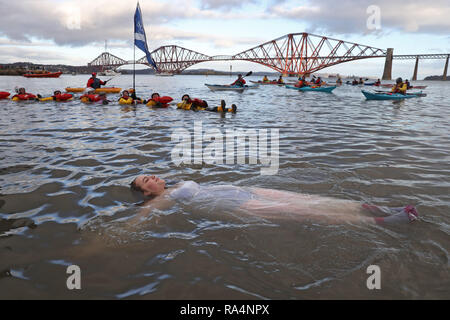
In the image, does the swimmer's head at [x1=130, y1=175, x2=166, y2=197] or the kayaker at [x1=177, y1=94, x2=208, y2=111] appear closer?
the swimmer's head at [x1=130, y1=175, x2=166, y2=197]

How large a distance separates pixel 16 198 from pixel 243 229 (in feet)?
12.0

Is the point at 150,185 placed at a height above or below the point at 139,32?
below

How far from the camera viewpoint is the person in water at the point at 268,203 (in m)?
3.61

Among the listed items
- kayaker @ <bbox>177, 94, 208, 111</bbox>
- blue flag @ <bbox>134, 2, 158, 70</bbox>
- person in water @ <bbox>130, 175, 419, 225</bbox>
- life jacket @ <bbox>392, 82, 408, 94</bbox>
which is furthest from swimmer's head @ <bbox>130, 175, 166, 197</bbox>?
life jacket @ <bbox>392, 82, 408, 94</bbox>

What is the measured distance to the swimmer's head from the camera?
4465 mm

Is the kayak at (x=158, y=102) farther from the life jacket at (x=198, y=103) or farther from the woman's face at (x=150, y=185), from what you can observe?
the woman's face at (x=150, y=185)

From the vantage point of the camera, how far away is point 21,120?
36.6 feet

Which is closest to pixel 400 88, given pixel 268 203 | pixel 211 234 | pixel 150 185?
pixel 268 203

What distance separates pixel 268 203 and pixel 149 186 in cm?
194

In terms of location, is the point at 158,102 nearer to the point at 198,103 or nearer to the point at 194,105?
the point at 194,105

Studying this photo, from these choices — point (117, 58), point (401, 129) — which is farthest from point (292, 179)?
point (117, 58)

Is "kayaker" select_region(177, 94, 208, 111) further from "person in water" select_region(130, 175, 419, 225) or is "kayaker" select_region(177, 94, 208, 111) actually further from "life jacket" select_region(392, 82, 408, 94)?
"life jacket" select_region(392, 82, 408, 94)

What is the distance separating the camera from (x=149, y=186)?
14.6 feet
